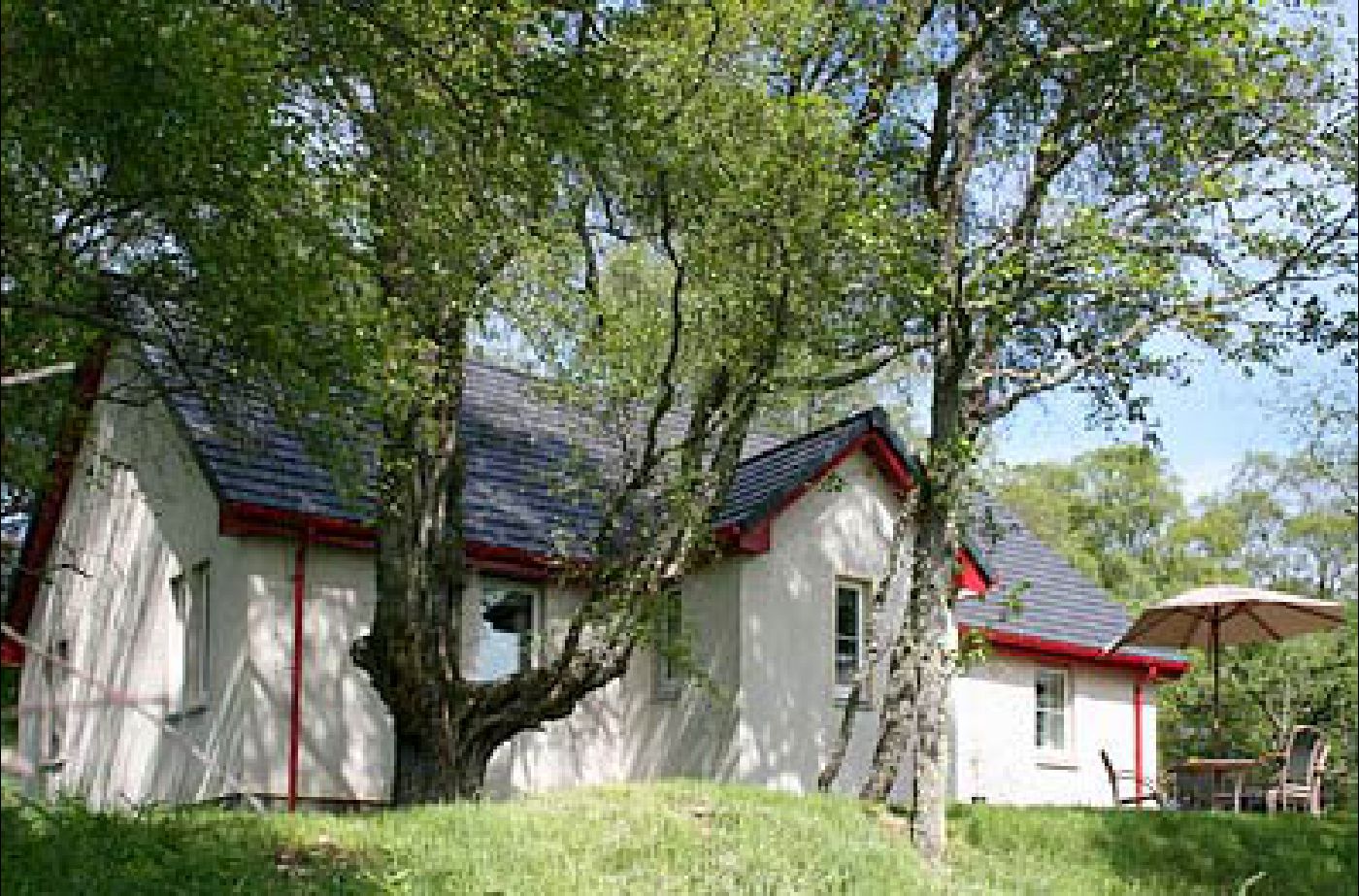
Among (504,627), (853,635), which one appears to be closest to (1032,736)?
(853,635)

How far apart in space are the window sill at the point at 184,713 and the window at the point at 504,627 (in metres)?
2.67

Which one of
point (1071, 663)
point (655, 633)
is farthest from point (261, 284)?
point (1071, 663)

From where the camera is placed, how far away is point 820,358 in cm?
1634

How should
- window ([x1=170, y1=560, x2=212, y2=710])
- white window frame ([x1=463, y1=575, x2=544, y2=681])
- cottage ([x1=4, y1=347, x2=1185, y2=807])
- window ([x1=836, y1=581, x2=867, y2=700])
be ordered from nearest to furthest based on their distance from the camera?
cottage ([x1=4, y1=347, x2=1185, y2=807]) < window ([x1=170, y1=560, x2=212, y2=710]) < white window frame ([x1=463, y1=575, x2=544, y2=681]) < window ([x1=836, y1=581, x2=867, y2=700])

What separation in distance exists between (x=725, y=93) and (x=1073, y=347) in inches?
164

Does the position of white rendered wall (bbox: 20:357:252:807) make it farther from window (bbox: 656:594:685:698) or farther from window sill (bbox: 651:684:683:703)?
window sill (bbox: 651:684:683:703)

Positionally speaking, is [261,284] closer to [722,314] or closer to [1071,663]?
[722,314]

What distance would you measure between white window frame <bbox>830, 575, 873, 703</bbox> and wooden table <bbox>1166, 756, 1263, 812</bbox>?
330 centimetres

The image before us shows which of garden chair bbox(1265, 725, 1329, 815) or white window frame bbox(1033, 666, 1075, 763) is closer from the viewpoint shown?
garden chair bbox(1265, 725, 1329, 815)

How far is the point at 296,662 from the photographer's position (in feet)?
54.4

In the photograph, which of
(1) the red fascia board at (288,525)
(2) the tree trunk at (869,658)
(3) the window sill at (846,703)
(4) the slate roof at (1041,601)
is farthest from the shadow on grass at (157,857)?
(4) the slate roof at (1041,601)

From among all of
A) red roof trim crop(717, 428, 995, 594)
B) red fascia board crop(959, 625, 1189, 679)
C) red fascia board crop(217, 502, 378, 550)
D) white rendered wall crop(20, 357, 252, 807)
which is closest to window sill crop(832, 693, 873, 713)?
red roof trim crop(717, 428, 995, 594)

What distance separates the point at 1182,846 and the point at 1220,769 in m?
1.70

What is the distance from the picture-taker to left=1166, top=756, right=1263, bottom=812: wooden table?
16438mm
